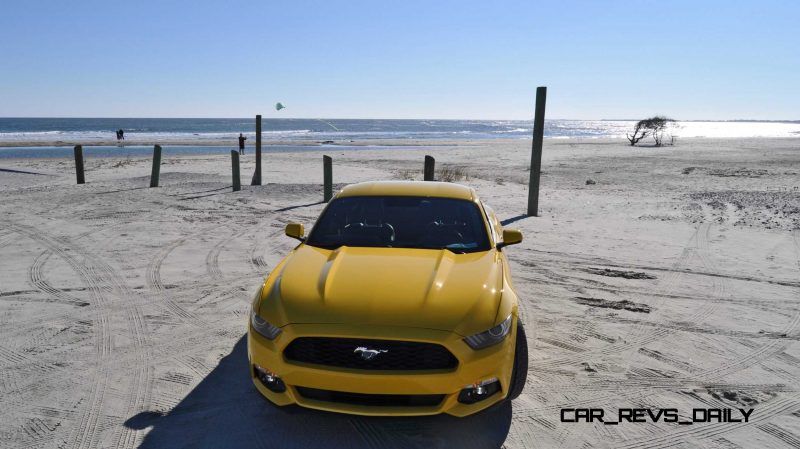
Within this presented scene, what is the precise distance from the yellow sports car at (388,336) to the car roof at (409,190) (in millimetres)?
1086

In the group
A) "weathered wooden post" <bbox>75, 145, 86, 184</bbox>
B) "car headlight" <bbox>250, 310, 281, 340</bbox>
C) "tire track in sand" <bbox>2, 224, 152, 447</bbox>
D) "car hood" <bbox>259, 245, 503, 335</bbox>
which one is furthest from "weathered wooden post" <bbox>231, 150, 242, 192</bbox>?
"car headlight" <bbox>250, 310, 281, 340</bbox>

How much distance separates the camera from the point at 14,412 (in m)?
3.67

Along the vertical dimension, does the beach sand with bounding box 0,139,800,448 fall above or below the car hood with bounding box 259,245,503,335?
below

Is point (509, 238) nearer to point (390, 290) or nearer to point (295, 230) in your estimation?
point (390, 290)

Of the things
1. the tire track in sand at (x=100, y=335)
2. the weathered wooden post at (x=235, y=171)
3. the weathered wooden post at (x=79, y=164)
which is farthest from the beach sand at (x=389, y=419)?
the weathered wooden post at (x=79, y=164)

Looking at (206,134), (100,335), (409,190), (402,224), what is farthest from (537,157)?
(206,134)

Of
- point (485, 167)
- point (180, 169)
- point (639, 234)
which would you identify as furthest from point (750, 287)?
point (180, 169)

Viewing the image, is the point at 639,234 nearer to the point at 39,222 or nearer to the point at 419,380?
the point at 419,380

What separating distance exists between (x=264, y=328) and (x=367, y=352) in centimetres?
74

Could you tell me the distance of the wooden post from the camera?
11633 millimetres

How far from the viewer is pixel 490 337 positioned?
3.26 metres

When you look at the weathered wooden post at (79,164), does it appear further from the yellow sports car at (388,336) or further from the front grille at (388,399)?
the front grille at (388,399)

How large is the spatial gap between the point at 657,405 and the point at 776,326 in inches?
97.4

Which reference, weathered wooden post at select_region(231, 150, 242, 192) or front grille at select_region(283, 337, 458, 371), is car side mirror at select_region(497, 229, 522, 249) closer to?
front grille at select_region(283, 337, 458, 371)
